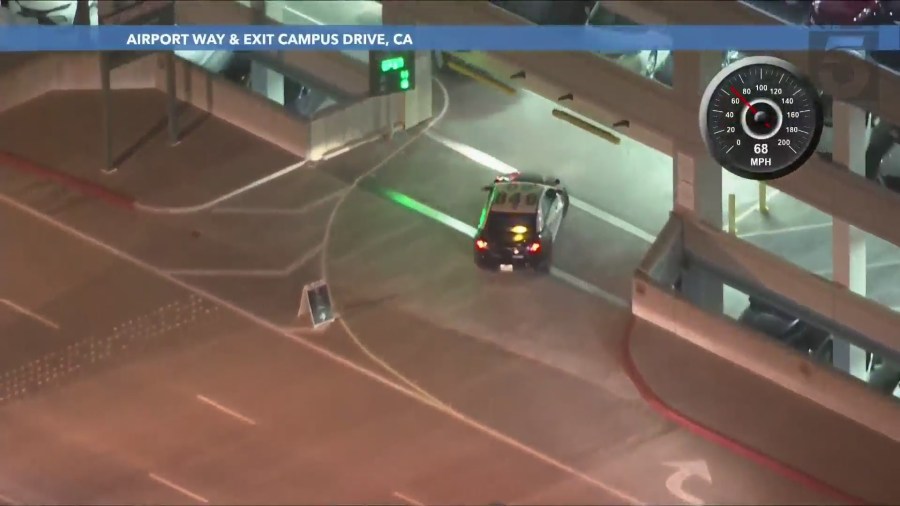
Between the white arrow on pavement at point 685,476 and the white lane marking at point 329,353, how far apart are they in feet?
1.71

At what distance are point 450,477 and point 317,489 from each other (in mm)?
1685

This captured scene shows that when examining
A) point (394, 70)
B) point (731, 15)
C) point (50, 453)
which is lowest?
point (50, 453)

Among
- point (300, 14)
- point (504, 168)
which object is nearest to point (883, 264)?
point (504, 168)

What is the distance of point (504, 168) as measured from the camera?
30.1 m

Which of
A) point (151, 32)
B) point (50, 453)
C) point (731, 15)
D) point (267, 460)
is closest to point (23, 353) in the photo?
point (50, 453)

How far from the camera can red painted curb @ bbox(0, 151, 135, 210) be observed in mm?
28969

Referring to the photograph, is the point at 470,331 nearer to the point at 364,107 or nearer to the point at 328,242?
the point at 328,242

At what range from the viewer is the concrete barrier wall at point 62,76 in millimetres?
31672

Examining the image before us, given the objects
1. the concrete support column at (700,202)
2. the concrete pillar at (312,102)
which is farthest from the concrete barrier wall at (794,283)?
the concrete pillar at (312,102)

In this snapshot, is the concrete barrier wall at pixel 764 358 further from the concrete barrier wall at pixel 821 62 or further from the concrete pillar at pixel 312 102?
the concrete pillar at pixel 312 102

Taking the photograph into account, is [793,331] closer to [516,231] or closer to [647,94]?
[647,94]

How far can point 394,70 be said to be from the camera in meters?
28.8

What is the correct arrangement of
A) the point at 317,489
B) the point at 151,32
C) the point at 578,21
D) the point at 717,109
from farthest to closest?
the point at 578,21 < the point at 317,489 < the point at 151,32 < the point at 717,109

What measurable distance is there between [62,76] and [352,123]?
550 centimetres
